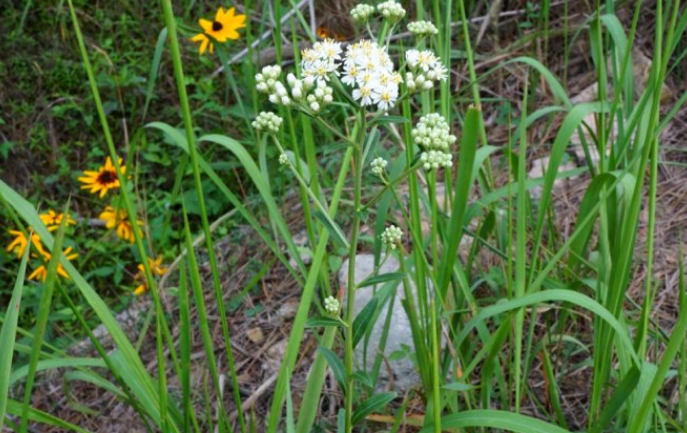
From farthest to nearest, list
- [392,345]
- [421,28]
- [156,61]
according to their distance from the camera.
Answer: [392,345] → [156,61] → [421,28]

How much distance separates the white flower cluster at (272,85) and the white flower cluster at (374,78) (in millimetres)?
93

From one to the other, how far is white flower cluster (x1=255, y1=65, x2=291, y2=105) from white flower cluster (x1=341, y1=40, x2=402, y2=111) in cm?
9

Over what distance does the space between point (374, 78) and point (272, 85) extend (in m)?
0.17

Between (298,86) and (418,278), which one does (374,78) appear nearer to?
(298,86)

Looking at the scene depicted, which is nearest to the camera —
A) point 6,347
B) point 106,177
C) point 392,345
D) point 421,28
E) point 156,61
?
point 6,347

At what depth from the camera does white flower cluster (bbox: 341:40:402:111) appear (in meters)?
1.00

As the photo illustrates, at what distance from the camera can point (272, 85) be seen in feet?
3.59

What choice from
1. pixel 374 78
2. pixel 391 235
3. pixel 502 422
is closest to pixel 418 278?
pixel 391 235

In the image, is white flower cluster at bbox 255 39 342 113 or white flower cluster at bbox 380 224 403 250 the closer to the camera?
white flower cluster at bbox 255 39 342 113

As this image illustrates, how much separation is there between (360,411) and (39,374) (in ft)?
3.84

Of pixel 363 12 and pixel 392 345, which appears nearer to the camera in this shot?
pixel 363 12

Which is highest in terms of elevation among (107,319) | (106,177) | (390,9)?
(390,9)

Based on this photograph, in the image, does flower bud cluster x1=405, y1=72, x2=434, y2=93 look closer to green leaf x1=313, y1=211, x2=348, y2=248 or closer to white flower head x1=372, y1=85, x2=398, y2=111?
white flower head x1=372, y1=85, x2=398, y2=111

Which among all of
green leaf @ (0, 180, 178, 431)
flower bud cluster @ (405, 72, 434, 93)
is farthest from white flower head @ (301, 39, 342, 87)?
green leaf @ (0, 180, 178, 431)
